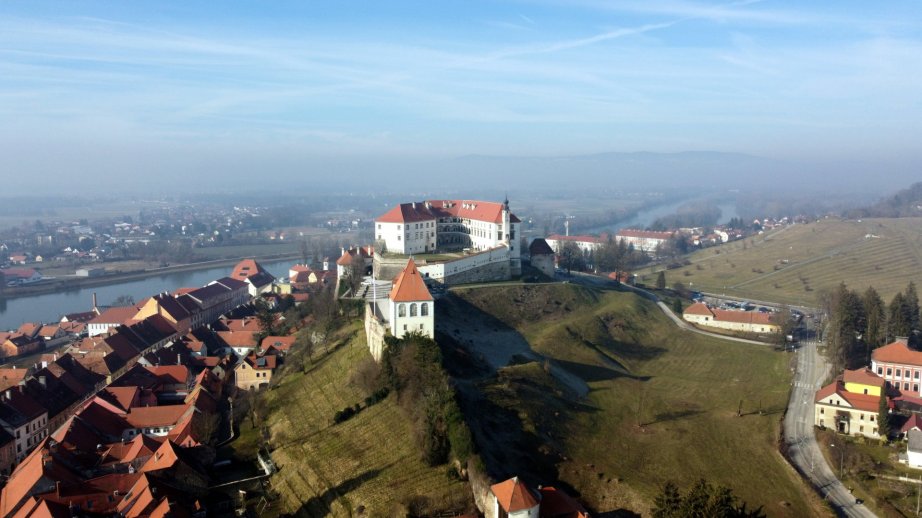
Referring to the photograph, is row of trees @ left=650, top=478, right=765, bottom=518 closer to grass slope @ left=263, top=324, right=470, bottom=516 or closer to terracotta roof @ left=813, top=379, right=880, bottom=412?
grass slope @ left=263, top=324, right=470, bottom=516

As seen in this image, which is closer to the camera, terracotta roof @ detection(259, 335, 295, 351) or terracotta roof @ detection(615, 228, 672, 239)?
terracotta roof @ detection(259, 335, 295, 351)

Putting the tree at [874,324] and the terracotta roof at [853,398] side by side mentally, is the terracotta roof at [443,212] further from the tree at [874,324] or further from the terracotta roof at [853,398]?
the terracotta roof at [853,398]

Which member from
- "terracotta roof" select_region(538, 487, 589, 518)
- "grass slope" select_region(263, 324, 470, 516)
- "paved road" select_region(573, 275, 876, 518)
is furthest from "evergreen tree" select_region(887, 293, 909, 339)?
"grass slope" select_region(263, 324, 470, 516)

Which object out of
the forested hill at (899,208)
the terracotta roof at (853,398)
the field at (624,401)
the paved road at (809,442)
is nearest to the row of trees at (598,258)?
the field at (624,401)

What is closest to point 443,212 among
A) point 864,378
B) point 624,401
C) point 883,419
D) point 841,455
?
point 624,401

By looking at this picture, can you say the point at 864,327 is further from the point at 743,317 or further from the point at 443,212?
Result: the point at 443,212
